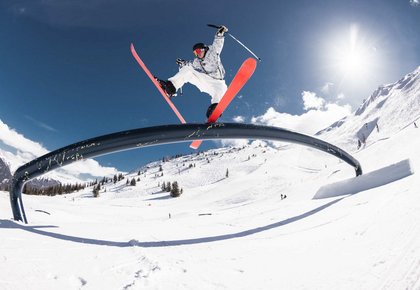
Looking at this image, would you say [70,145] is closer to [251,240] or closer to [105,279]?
[105,279]

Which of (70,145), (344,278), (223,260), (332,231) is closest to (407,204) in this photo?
(332,231)

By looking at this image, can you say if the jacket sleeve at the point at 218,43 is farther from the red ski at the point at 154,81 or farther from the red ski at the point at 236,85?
the red ski at the point at 154,81

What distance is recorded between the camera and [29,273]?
238cm

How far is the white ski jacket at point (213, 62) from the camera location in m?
5.72

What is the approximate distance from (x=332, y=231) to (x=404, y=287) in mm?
1704

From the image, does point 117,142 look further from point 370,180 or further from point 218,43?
point 370,180

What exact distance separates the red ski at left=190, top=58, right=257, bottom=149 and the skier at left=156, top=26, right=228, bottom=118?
0.47 ft

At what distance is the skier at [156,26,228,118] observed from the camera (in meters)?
5.79

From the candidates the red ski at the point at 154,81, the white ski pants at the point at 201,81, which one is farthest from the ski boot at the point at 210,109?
the red ski at the point at 154,81

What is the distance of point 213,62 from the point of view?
5.89 meters

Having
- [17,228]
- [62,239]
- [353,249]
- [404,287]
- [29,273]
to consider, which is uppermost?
[17,228]

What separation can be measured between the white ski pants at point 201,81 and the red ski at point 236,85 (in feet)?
1.22

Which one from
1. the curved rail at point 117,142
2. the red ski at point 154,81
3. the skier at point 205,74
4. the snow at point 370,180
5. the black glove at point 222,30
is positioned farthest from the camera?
the red ski at point 154,81

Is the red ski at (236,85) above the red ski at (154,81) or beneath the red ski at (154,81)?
beneath
